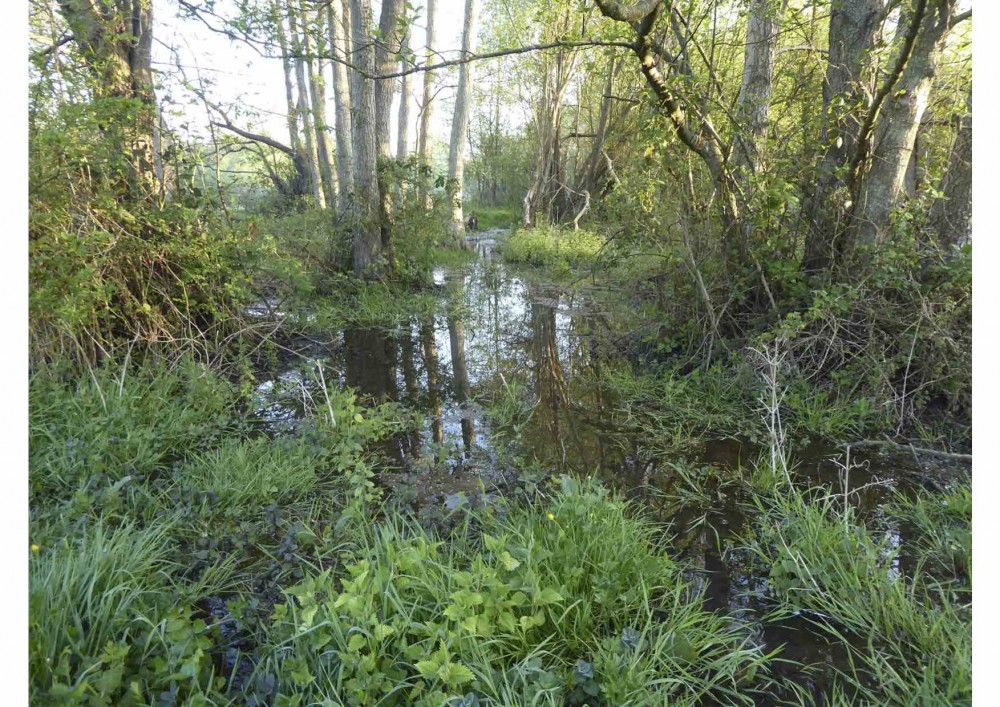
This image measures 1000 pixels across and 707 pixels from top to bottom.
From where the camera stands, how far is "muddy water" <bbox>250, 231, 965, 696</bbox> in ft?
8.68

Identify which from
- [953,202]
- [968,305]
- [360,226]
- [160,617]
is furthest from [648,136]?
[360,226]

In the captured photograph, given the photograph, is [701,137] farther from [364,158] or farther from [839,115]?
[364,158]

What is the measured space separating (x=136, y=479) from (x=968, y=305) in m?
5.25

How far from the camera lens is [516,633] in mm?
1990

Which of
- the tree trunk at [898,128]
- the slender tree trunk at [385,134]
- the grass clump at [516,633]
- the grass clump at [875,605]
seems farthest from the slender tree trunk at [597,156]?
the grass clump at [516,633]

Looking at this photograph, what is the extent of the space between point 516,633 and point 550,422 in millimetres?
2514

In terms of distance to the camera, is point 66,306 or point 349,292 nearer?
point 66,306

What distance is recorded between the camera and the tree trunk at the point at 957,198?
154 inches

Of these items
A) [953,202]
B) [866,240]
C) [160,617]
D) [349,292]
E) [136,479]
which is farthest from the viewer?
[349,292]

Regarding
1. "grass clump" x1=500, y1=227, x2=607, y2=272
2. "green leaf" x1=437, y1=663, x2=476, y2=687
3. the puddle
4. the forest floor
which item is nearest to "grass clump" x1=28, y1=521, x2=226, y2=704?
the forest floor

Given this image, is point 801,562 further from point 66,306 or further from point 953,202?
point 66,306

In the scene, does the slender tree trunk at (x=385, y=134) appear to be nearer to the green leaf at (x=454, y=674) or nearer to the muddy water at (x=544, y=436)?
the muddy water at (x=544, y=436)

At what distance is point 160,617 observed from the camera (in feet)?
6.69

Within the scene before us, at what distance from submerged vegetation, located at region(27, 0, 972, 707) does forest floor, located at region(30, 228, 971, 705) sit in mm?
20
